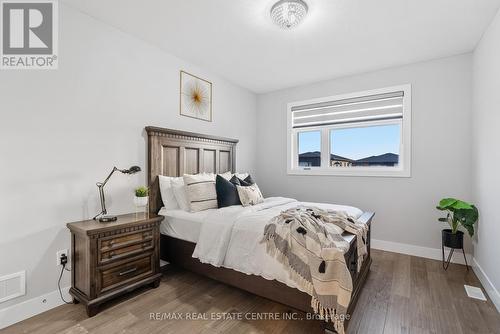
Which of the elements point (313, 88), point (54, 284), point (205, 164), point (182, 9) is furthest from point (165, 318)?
point (313, 88)

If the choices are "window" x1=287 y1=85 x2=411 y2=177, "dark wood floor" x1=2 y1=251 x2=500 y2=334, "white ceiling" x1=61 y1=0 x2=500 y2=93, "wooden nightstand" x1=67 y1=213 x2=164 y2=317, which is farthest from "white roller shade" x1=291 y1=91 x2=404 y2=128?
"wooden nightstand" x1=67 y1=213 x2=164 y2=317

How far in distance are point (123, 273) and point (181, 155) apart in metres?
1.47

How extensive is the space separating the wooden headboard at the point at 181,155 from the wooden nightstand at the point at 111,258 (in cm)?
59

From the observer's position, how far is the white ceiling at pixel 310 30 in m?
2.15

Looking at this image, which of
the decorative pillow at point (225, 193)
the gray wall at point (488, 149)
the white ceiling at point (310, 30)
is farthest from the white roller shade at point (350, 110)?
the decorative pillow at point (225, 193)

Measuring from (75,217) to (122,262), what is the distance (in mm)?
603

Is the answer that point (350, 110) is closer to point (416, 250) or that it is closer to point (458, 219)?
point (458, 219)

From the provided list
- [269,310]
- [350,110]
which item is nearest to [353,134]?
[350,110]

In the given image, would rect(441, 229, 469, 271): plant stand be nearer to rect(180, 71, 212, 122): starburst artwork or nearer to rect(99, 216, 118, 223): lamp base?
rect(180, 71, 212, 122): starburst artwork

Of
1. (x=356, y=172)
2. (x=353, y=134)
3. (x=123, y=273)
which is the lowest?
(x=123, y=273)

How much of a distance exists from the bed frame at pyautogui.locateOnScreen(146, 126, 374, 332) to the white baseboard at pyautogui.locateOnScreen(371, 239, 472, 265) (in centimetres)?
82

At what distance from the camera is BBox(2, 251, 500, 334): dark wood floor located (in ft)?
5.81

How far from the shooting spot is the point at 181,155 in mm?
3090

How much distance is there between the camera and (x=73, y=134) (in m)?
2.18
